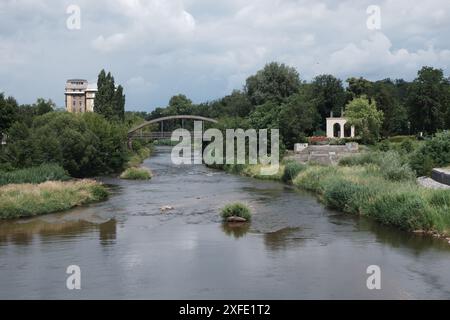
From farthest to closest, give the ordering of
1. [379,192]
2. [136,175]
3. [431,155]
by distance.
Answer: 1. [136,175]
2. [431,155]
3. [379,192]

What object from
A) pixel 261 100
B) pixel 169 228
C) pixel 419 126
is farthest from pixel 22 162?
pixel 419 126

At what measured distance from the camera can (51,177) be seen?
36.8m

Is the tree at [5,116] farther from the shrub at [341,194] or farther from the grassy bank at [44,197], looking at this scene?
the shrub at [341,194]

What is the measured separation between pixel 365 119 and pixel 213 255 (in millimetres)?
46326

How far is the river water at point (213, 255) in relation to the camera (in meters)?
16.3

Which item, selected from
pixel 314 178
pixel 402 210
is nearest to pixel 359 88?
pixel 314 178

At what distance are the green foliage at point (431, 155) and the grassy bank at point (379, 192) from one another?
1602 mm

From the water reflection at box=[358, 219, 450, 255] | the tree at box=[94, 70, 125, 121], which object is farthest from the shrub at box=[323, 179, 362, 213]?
the tree at box=[94, 70, 125, 121]

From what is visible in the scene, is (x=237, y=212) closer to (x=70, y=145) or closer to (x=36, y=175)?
(x=36, y=175)

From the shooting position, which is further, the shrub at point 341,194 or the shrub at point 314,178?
the shrub at point 314,178

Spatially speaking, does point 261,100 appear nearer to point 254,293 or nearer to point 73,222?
point 73,222

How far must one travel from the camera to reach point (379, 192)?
27.6m

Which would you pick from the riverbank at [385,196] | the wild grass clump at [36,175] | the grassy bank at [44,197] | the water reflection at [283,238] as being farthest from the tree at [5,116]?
the water reflection at [283,238]
